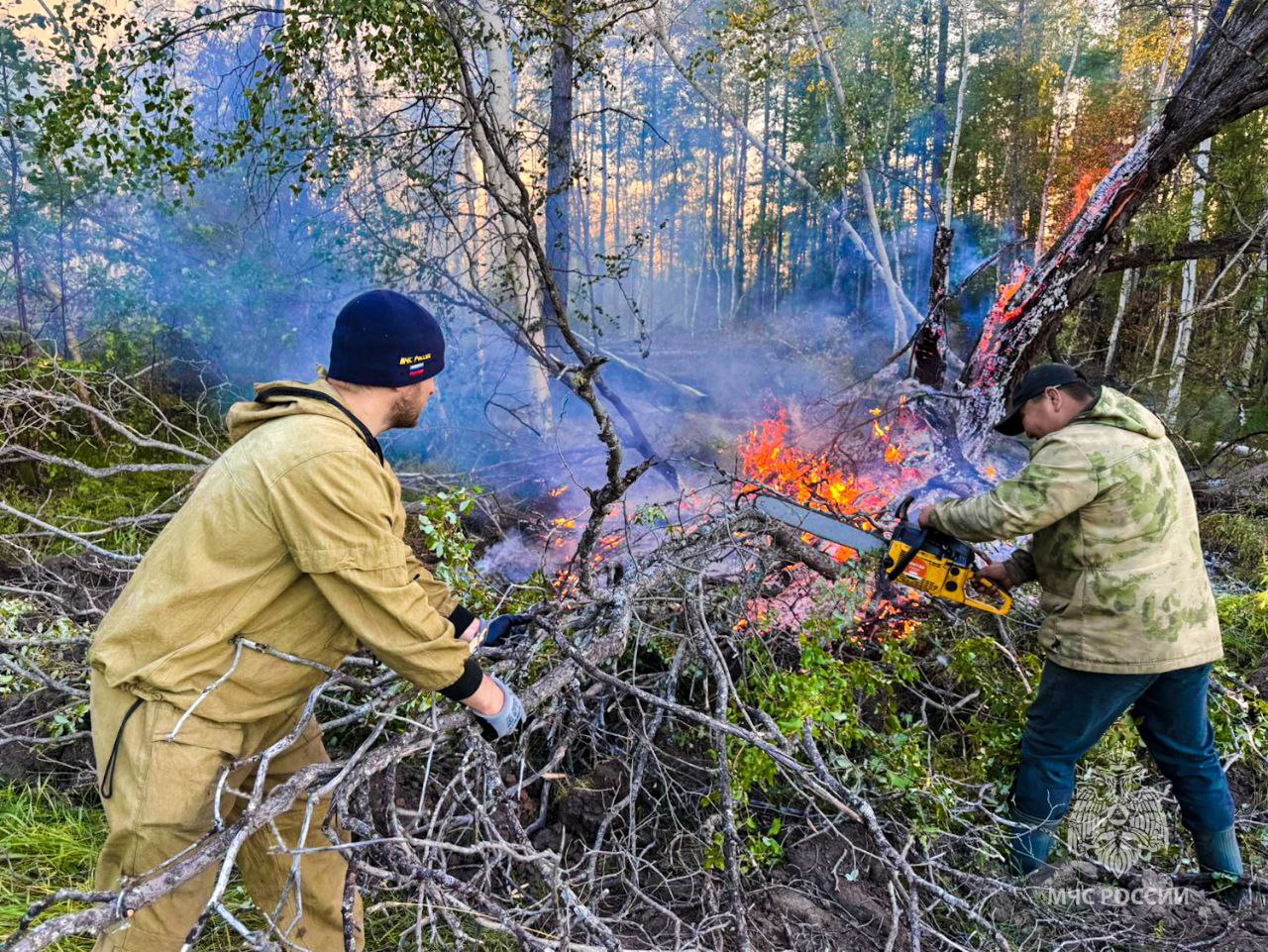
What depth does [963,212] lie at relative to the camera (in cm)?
721

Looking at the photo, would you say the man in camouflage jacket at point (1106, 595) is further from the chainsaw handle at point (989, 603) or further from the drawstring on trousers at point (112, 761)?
the drawstring on trousers at point (112, 761)

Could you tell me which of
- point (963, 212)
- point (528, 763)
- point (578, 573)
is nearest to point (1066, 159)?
point (963, 212)

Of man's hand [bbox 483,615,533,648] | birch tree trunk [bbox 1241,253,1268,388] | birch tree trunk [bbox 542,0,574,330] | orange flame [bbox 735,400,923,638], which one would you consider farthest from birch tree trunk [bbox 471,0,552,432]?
birch tree trunk [bbox 1241,253,1268,388]

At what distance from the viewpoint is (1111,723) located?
9.00 ft

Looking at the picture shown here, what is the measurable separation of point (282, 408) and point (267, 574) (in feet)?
1.31

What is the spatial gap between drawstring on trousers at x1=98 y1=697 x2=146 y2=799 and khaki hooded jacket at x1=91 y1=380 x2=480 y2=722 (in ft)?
0.17

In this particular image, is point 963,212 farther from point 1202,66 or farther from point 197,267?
point 197,267

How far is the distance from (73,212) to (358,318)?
716 cm

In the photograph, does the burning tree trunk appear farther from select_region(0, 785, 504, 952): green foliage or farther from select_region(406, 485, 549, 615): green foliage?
select_region(0, 785, 504, 952): green foliage

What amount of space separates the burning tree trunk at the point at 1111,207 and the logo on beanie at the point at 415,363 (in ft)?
15.0

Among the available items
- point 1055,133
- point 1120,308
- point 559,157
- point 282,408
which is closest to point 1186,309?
point 1120,308

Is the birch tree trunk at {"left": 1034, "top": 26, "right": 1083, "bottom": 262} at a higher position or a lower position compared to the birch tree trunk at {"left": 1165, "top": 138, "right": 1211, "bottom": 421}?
higher

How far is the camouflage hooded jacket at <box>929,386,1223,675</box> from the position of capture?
2551 millimetres

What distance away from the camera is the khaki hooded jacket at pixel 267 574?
161 cm
